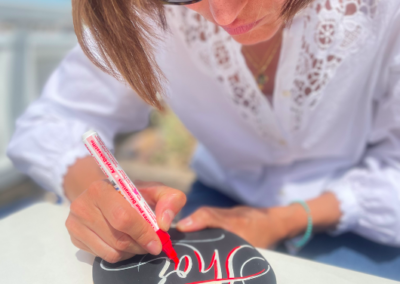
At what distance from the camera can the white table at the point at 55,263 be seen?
0.36 meters

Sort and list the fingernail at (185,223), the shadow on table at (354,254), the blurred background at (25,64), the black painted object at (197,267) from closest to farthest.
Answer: the black painted object at (197,267), the fingernail at (185,223), the shadow on table at (354,254), the blurred background at (25,64)

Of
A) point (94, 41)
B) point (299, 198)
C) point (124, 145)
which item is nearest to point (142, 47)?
point (94, 41)

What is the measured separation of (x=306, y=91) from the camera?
60 cm

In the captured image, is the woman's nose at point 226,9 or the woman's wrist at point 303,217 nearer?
the woman's nose at point 226,9

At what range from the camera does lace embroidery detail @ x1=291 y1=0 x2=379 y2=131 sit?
1.72ft

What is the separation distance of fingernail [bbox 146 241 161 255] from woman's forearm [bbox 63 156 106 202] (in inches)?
8.0

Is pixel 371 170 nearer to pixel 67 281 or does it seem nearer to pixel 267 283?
pixel 267 283

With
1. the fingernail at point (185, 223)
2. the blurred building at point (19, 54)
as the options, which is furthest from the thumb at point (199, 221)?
the blurred building at point (19, 54)

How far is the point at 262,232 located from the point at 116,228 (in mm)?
308

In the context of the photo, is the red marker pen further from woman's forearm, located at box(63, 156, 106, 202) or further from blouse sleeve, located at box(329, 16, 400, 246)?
blouse sleeve, located at box(329, 16, 400, 246)

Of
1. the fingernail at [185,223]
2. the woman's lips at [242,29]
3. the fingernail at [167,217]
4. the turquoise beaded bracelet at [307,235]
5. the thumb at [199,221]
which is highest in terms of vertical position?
the woman's lips at [242,29]

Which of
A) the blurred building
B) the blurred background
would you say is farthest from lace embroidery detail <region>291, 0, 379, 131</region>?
the blurred building

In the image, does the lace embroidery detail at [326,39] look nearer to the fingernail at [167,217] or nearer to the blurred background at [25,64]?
the fingernail at [167,217]

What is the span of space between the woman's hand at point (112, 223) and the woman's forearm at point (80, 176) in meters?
0.14
